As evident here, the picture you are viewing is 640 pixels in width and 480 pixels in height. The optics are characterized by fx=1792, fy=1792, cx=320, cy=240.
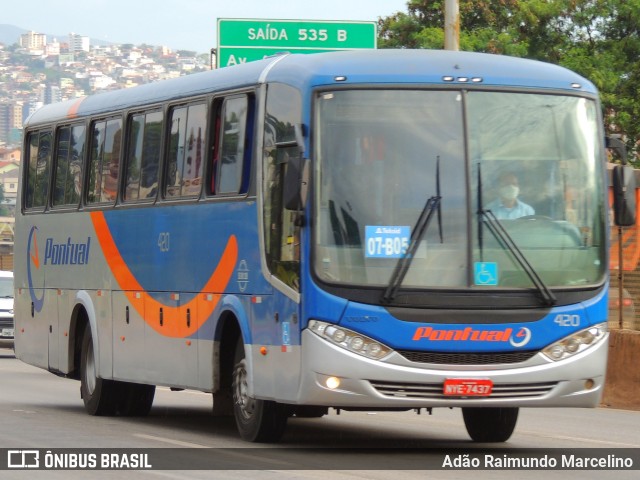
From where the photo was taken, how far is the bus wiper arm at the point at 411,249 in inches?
531

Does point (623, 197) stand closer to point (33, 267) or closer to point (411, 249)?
point (411, 249)

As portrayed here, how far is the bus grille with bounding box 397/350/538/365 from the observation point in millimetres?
13477

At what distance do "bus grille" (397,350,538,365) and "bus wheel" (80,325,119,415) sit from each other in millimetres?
6481

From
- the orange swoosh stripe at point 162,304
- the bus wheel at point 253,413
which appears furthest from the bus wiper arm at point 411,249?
the orange swoosh stripe at point 162,304

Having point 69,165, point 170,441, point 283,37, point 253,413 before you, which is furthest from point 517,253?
point 283,37

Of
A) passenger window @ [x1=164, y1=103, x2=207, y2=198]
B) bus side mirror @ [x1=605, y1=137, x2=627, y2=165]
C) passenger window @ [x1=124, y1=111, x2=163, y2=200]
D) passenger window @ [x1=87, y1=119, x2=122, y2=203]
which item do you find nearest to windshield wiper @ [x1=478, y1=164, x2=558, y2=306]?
bus side mirror @ [x1=605, y1=137, x2=627, y2=165]

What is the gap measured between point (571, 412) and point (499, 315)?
7.44 meters

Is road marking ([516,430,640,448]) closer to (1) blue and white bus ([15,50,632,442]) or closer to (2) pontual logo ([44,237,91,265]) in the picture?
(1) blue and white bus ([15,50,632,442])

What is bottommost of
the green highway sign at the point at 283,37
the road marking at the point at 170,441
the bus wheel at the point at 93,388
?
the road marking at the point at 170,441

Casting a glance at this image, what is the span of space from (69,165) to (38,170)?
4.29 feet

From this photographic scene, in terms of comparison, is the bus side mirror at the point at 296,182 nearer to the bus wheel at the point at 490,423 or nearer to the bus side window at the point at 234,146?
the bus side window at the point at 234,146

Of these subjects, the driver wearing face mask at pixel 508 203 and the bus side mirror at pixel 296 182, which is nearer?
the bus side mirror at pixel 296 182

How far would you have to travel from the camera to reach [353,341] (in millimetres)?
13461

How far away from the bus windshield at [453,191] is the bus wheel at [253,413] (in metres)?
1.73
